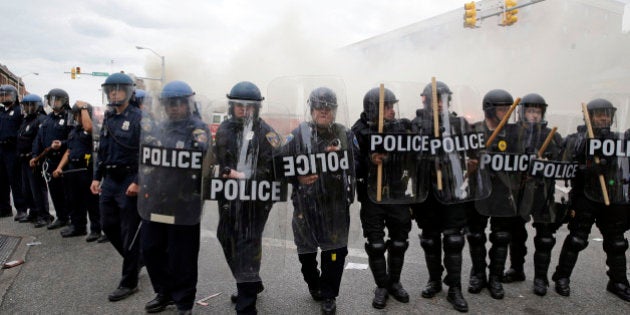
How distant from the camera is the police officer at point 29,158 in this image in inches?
251

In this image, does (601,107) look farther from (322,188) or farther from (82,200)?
(82,200)

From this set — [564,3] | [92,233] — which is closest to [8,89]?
[92,233]

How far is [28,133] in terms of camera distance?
20.9ft

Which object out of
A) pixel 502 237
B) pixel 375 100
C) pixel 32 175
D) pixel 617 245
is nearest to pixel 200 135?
pixel 375 100

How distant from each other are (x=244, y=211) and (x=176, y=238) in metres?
0.59

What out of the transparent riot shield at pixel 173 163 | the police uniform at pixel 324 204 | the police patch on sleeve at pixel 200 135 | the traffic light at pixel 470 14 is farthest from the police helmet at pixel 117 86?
the traffic light at pixel 470 14

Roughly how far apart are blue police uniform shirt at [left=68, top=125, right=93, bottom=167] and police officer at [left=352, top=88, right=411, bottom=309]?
3657 mm

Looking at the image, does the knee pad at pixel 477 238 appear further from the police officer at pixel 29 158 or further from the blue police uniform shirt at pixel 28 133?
the blue police uniform shirt at pixel 28 133

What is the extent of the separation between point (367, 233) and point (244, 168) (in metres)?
1.29

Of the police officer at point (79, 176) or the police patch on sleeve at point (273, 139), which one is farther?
the police officer at point (79, 176)

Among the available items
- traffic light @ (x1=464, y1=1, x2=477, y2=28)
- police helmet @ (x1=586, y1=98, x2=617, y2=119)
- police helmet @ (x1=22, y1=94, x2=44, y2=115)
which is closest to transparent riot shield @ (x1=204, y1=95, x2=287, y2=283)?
police helmet @ (x1=586, y1=98, x2=617, y2=119)

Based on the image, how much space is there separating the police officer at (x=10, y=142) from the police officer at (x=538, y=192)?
6841mm

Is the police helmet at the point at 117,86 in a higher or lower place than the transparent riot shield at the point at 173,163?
higher

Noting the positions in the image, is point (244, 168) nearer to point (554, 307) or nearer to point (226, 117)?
point (226, 117)
